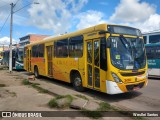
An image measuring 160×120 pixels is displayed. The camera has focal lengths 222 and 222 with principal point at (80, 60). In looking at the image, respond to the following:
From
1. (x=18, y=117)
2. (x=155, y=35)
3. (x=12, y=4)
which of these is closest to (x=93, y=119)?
(x=18, y=117)

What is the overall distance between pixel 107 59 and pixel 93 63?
1.12 metres

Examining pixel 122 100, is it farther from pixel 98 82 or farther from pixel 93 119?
pixel 93 119

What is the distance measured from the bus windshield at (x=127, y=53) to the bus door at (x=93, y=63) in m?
0.81

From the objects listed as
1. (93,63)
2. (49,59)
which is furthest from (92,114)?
(49,59)

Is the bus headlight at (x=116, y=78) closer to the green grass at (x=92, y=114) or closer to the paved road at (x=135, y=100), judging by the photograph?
the paved road at (x=135, y=100)

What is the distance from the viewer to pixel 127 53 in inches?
351

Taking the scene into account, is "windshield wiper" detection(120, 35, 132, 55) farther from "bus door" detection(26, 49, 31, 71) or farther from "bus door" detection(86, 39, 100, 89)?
"bus door" detection(26, 49, 31, 71)

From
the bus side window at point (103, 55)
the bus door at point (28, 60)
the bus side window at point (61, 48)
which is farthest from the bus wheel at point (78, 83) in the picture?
the bus door at point (28, 60)

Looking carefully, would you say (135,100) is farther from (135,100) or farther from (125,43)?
(125,43)

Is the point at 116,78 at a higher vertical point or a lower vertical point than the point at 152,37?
lower

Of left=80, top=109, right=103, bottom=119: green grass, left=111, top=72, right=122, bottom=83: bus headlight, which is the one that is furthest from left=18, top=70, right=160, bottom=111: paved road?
left=80, top=109, right=103, bottom=119: green grass

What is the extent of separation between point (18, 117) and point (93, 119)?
223cm

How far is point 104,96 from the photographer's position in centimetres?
989

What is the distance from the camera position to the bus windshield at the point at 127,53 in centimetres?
862
